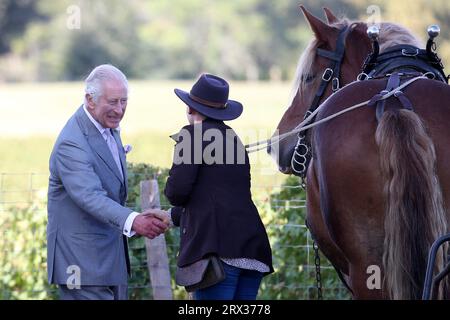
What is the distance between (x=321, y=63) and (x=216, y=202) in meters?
1.74

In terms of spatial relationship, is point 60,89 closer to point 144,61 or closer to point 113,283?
point 144,61

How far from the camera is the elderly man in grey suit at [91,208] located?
495cm

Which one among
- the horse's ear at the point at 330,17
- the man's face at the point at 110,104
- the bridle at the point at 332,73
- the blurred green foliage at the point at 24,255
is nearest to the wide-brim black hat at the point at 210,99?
the man's face at the point at 110,104

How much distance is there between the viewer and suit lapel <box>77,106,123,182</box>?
5133mm

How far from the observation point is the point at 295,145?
603cm

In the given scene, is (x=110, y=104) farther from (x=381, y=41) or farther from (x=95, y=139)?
(x=381, y=41)

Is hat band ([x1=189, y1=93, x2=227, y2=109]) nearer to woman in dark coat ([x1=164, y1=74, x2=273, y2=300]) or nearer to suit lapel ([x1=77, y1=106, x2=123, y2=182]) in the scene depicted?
woman in dark coat ([x1=164, y1=74, x2=273, y2=300])

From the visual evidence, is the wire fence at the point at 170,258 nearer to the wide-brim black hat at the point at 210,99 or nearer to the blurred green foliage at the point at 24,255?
the blurred green foliage at the point at 24,255

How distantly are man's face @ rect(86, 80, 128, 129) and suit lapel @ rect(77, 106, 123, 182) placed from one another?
0.18 ft

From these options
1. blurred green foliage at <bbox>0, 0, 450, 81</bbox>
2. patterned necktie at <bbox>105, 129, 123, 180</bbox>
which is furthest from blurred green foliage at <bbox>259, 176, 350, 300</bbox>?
blurred green foliage at <bbox>0, 0, 450, 81</bbox>

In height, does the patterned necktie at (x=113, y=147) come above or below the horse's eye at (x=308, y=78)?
below

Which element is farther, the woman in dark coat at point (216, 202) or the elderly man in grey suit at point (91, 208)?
the elderly man in grey suit at point (91, 208)

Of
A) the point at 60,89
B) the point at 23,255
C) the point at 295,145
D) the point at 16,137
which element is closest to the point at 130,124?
the point at 16,137

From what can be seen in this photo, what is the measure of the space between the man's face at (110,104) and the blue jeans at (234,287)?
1189 millimetres
